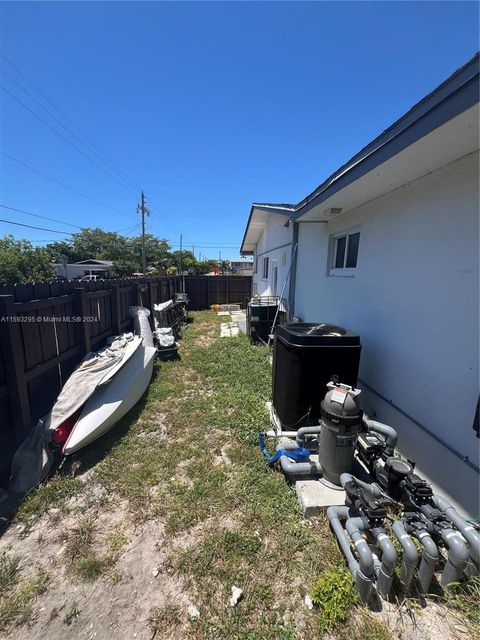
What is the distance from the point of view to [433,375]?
241 cm

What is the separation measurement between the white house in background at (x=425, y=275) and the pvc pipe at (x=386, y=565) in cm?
95

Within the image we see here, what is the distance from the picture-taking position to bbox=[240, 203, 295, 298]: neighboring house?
23.0ft

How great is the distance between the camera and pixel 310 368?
2.87 metres

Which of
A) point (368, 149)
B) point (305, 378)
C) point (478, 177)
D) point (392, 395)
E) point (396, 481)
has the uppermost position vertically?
point (368, 149)

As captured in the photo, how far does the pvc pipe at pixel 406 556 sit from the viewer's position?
4.88 feet

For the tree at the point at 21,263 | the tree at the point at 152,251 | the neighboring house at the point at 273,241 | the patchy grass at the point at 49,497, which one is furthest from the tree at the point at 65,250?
the patchy grass at the point at 49,497

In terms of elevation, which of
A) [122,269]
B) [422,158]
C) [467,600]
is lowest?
[467,600]

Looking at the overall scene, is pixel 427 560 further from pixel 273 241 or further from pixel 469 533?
pixel 273 241

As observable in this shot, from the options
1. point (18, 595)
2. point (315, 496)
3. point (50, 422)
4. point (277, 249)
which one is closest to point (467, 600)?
point (315, 496)

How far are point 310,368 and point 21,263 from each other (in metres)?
31.8

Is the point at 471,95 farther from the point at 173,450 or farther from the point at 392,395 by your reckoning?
the point at 173,450

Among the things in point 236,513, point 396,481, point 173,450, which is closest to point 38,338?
point 173,450

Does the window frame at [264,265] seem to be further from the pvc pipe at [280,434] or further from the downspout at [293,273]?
the pvc pipe at [280,434]

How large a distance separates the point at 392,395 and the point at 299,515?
167 centimetres
